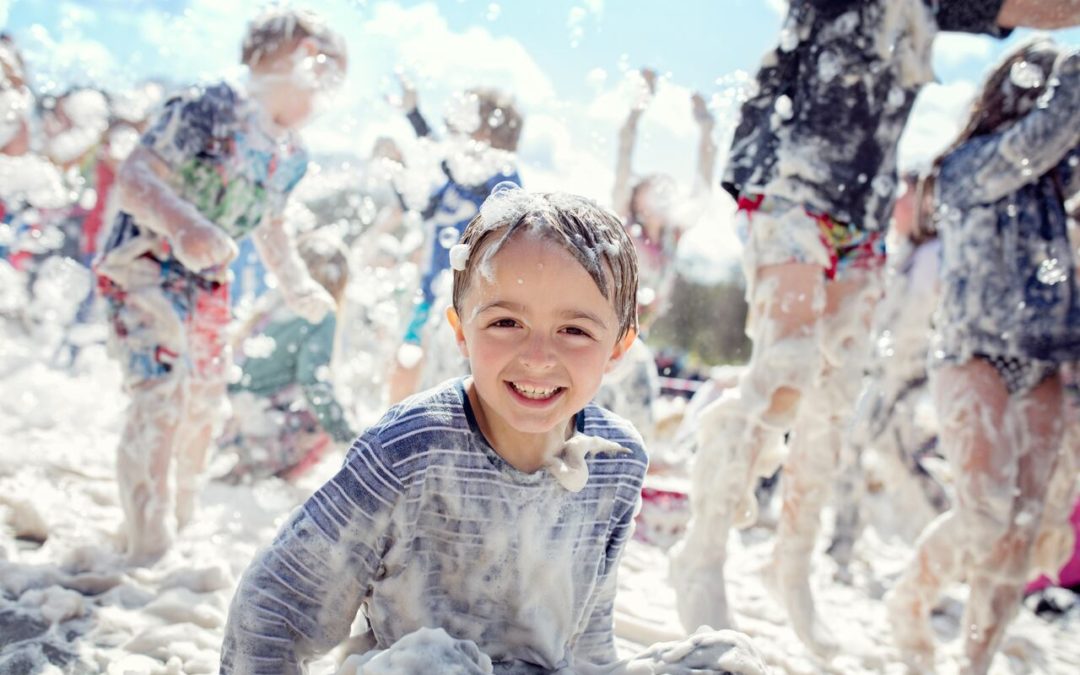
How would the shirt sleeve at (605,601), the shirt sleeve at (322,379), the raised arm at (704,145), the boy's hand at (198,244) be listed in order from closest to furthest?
the shirt sleeve at (605,601) → the boy's hand at (198,244) → the shirt sleeve at (322,379) → the raised arm at (704,145)

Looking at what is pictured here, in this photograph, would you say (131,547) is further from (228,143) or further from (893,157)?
(893,157)

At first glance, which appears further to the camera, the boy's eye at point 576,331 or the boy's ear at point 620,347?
the boy's ear at point 620,347

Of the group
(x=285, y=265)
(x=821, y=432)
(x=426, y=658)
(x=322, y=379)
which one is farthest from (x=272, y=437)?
(x=426, y=658)

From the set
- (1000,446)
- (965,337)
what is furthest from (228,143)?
(1000,446)

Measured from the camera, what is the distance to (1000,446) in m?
2.37

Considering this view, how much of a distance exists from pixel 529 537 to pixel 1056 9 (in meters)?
2.29

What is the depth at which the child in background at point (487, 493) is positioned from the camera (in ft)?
3.52

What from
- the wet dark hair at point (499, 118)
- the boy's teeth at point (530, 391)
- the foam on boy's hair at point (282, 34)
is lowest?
the boy's teeth at point (530, 391)

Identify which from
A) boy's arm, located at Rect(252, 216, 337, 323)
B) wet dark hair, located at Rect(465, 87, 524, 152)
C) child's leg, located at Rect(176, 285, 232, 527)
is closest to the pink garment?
wet dark hair, located at Rect(465, 87, 524, 152)

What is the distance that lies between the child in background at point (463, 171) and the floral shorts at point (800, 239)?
1.32 meters

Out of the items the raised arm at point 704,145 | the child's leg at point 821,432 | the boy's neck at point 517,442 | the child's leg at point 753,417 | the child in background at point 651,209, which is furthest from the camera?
the child in background at point 651,209

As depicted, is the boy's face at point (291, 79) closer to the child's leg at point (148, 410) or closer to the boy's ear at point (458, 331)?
the child's leg at point (148, 410)

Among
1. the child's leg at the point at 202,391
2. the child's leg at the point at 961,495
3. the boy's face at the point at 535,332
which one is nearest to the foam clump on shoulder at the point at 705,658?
the boy's face at the point at 535,332

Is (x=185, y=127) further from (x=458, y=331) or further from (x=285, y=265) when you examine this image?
(x=458, y=331)
